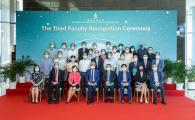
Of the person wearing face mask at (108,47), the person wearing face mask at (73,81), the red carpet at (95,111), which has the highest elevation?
the person wearing face mask at (108,47)

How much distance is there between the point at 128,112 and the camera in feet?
21.3

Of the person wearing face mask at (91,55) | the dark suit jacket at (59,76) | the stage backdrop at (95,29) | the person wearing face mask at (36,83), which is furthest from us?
the stage backdrop at (95,29)

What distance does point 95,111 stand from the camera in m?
6.58

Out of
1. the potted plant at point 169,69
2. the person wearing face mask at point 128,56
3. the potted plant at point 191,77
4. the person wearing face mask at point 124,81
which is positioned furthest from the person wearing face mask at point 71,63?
the potted plant at point 191,77

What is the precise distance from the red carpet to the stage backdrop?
6.63 ft

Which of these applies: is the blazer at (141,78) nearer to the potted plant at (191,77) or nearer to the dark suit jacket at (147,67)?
the dark suit jacket at (147,67)

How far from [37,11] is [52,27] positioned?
2.18 ft

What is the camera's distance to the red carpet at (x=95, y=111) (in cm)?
597

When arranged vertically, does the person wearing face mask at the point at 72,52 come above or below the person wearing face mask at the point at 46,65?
above

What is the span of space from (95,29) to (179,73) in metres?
2.73

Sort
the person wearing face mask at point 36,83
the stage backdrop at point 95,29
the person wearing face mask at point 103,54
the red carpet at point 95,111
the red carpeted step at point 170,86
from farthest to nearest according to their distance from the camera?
the stage backdrop at point 95,29 → the red carpeted step at point 170,86 → the person wearing face mask at point 103,54 → the person wearing face mask at point 36,83 → the red carpet at point 95,111

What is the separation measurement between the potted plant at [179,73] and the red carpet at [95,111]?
1.03 metres

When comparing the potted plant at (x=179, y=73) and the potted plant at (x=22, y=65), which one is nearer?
the potted plant at (x=179, y=73)

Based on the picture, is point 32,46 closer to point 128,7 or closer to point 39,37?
point 39,37
